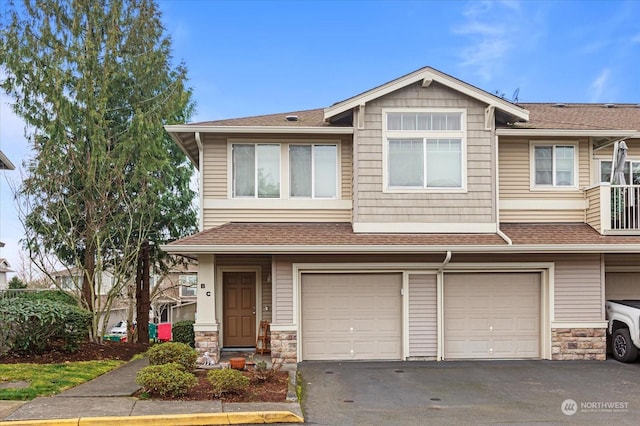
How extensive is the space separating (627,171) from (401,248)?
22.5ft

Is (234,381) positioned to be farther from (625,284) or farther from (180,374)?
(625,284)

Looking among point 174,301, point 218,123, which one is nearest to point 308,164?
point 218,123

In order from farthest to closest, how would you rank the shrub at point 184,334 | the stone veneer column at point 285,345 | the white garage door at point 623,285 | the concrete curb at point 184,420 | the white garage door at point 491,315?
1. the shrub at point 184,334
2. the white garage door at point 623,285
3. the white garage door at point 491,315
4. the stone veneer column at point 285,345
5. the concrete curb at point 184,420

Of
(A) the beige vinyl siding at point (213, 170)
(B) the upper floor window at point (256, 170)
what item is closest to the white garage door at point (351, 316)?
(B) the upper floor window at point (256, 170)

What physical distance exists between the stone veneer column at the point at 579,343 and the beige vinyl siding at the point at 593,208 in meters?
2.37

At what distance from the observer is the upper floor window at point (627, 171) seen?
47.5 feet

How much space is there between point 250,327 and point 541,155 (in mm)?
8338

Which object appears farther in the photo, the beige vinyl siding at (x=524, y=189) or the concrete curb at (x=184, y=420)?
the beige vinyl siding at (x=524, y=189)

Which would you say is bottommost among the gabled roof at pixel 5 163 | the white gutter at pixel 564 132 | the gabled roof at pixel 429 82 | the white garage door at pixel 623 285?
the white garage door at pixel 623 285

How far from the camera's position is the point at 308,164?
44.7 ft

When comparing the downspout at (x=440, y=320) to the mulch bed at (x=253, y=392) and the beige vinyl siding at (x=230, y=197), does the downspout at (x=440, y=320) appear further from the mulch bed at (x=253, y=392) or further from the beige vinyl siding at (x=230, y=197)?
the mulch bed at (x=253, y=392)

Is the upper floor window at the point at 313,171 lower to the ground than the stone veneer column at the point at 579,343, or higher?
higher

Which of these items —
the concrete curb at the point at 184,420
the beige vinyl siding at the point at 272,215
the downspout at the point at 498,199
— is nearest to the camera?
the concrete curb at the point at 184,420

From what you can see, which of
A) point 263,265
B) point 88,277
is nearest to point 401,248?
point 263,265
